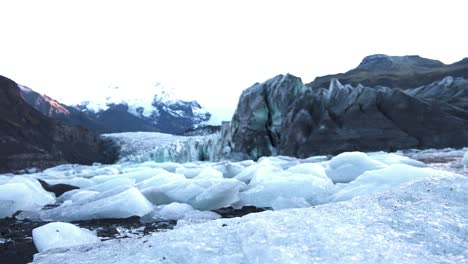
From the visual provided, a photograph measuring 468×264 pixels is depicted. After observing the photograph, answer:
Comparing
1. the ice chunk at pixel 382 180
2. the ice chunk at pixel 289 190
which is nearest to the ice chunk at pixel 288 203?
the ice chunk at pixel 289 190

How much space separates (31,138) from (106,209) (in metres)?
40.5

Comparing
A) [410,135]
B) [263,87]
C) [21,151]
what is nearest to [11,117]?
[21,151]

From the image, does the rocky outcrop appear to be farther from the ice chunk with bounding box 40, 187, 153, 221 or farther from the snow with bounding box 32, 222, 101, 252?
the snow with bounding box 32, 222, 101, 252

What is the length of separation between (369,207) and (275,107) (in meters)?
21.8

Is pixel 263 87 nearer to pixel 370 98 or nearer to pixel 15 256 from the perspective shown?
pixel 370 98

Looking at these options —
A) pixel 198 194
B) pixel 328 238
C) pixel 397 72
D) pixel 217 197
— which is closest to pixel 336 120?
pixel 198 194

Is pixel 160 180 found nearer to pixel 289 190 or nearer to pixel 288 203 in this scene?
pixel 289 190

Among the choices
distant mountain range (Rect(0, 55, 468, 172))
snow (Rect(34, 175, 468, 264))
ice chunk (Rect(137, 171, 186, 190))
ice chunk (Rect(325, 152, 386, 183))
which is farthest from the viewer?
distant mountain range (Rect(0, 55, 468, 172))

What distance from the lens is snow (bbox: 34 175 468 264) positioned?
5.29 ft

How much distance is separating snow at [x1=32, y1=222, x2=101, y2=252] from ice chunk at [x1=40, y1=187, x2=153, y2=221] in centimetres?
123

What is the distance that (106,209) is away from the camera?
13.9ft

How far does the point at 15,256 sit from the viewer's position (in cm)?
270

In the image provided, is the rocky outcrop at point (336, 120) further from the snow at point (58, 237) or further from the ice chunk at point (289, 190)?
the snow at point (58, 237)

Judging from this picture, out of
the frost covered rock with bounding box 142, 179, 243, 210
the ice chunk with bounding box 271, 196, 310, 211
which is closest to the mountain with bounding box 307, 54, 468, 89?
the frost covered rock with bounding box 142, 179, 243, 210
